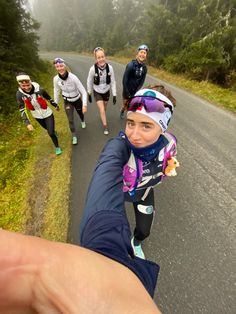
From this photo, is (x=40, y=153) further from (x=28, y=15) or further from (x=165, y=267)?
(x=28, y=15)

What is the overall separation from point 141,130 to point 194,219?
2096 millimetres

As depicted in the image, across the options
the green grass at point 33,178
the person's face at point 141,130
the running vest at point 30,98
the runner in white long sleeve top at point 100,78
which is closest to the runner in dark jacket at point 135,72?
the runner in white long sleeve top at point 100,78

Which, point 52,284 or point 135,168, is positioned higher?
point 52,284

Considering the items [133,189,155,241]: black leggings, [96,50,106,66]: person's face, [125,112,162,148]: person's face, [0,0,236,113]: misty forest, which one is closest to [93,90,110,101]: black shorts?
[96,50,106,66]: person's face

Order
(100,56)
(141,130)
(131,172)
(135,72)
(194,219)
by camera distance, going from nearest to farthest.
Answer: (141,130), (131,172), (194,219), (100,56), (135,72)

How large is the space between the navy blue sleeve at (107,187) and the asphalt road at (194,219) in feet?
5.90

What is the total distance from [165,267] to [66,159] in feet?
10.7

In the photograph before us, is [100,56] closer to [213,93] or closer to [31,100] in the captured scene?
[31,100]

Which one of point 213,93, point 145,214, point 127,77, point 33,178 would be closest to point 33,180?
point 33,178

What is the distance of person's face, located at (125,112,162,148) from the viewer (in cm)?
190

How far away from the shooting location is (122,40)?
31.8 m

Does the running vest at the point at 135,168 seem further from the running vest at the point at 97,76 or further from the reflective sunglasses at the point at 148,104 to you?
the running vest at the point at 97,76

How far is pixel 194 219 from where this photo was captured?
337 centimetres

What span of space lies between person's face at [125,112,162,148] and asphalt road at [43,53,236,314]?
5.75 feet
